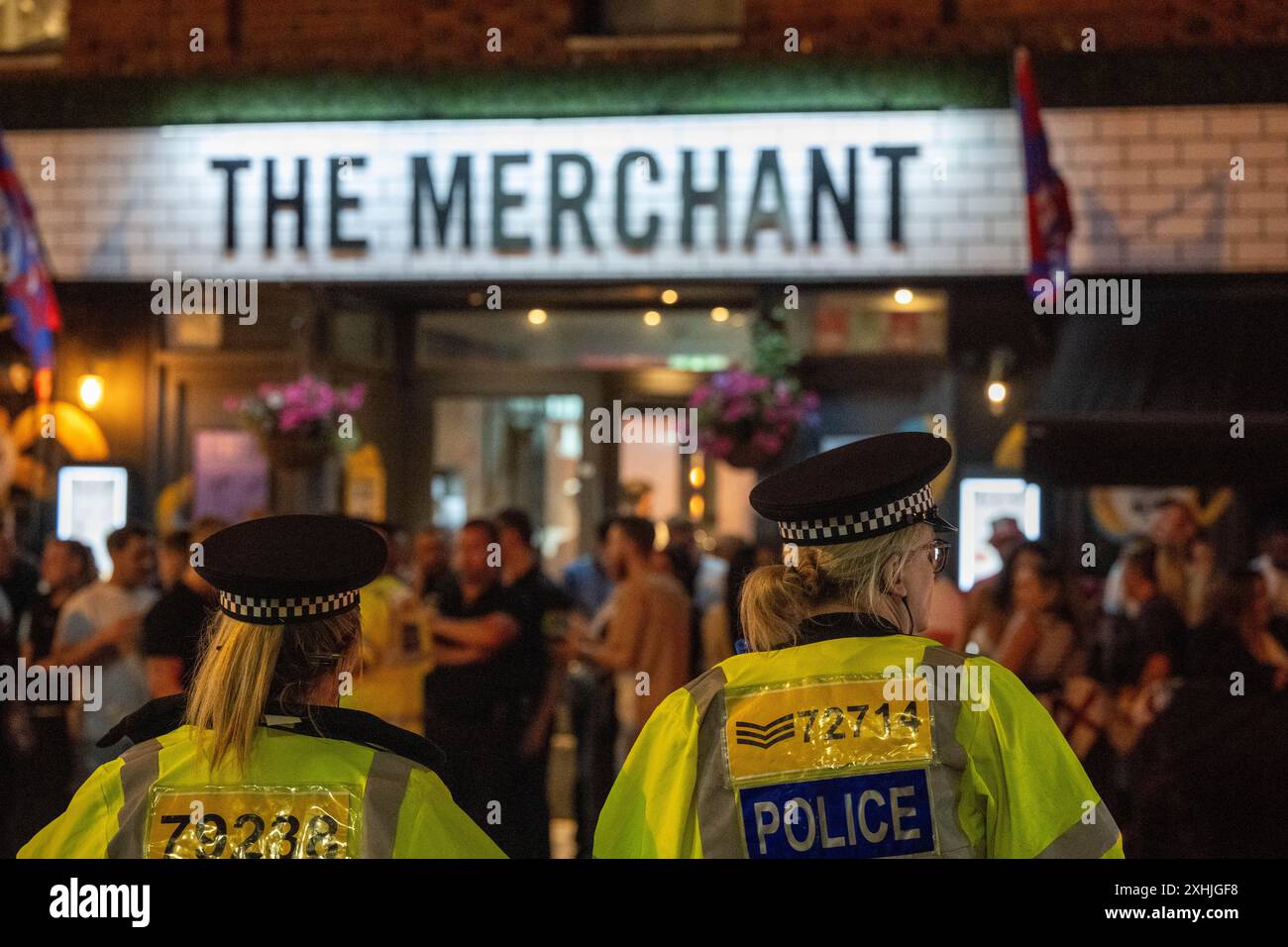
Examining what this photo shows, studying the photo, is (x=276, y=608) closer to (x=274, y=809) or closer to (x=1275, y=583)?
(x=274, y=809)

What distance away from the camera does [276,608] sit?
269cm

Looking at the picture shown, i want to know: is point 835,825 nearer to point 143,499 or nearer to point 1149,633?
point 1149,633

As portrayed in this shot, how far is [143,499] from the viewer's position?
30.9ft

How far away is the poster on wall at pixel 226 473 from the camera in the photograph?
374 inches

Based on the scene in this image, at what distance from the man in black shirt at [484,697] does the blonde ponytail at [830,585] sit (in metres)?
3.90

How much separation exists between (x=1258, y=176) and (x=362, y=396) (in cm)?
554

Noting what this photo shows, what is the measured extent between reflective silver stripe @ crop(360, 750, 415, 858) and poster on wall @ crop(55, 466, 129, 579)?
7.34 m

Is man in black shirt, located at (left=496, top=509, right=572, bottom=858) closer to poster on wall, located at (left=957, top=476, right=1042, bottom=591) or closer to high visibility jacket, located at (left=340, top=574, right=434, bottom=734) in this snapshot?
high visibility jacket, located at (left=340, top=574, right=434, bottom=734)

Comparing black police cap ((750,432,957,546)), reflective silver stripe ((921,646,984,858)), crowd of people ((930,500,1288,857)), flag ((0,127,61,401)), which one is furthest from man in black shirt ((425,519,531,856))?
reflective silver stripe ((921,646,984,858))

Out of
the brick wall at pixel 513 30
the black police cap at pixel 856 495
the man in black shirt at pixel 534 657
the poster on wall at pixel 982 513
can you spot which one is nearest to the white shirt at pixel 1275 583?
the poster on wall at pixel 982 513

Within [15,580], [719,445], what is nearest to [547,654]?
[719,445]

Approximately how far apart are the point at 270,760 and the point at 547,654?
14.2 ft

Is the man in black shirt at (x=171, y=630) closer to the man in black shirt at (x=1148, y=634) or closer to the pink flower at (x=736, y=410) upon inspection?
the pink flower at (x=736, y=410)

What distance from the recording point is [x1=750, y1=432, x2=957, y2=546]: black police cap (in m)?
2.76
